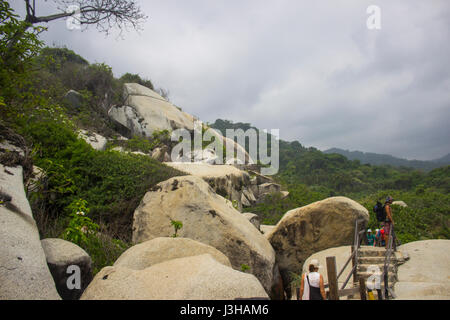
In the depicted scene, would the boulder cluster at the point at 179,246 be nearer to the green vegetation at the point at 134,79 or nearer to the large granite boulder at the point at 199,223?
the large granite boulder at the point at 199,223

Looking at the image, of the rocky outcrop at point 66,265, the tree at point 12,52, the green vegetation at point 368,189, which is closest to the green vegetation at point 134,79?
the green vegetation at point 368,189

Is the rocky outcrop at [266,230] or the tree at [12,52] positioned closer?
the tree at [12,52]

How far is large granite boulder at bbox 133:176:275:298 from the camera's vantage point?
6.35 m

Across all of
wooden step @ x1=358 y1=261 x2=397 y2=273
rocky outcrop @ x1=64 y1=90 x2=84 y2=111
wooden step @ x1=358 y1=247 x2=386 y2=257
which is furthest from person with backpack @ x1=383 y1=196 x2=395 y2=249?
rocky outcrop @ x1=64 y1=90 x2=84 y2=111

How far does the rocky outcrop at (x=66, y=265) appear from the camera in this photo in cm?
303

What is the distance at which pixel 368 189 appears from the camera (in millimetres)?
38250

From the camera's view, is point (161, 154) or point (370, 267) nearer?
point (370, 267)

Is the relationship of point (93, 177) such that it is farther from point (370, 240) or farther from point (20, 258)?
point (370, 240)

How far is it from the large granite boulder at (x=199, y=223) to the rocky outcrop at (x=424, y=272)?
377 cm

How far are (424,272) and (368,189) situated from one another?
107 ft

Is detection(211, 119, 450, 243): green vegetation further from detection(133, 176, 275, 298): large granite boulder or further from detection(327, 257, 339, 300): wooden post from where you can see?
detection(327, 257, 339, 300): wooden post

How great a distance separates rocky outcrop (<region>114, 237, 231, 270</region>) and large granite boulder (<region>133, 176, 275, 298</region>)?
1.96 m

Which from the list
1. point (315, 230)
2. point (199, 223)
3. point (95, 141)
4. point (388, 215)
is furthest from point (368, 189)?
point (199, 223)
